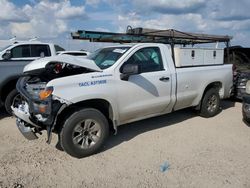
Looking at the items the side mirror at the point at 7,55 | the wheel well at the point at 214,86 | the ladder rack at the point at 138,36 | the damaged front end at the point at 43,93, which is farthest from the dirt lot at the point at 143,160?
the side mirror at the point at 7,55

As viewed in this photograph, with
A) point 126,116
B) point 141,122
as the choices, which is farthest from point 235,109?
point 126,116

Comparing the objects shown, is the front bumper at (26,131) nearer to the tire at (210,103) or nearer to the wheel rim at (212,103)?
the tire at (210,103)

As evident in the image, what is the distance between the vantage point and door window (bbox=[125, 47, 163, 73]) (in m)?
5.15

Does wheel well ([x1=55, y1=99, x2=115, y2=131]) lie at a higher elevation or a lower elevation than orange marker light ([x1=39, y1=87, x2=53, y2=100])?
lower

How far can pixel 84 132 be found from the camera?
4465mm

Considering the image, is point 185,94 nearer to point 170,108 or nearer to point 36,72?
point 170,108

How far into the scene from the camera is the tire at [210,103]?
21.6ft

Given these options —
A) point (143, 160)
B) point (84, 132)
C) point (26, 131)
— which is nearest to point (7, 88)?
point (26, 131)

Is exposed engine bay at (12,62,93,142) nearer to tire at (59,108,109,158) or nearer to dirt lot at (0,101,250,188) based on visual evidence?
tire at (59,108,109,158)

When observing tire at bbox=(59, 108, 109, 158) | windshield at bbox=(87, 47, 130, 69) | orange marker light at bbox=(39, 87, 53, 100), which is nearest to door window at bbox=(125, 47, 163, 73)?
windshield at bbox=(87, 47, 130, 69)

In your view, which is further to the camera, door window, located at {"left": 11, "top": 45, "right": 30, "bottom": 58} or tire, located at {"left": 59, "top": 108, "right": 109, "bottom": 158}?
door window, located at {"left": 11, "top": 45, "right": 30, "bottom": 58}

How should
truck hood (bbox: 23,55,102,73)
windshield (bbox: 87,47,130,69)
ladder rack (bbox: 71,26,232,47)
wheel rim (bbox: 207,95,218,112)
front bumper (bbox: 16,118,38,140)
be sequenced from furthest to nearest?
ladder rack (bbox: 71,26,232,47) → wheel rim (bbox: 207,95,218,112) → windshield (bbox: 87,47,130,69) → front bumper (bbox: 16,118,38,140) → truck hood (bbox: 23,55,102,73)

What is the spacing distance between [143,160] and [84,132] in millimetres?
1057

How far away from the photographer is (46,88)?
13.4 ft
